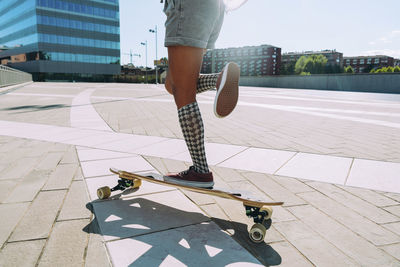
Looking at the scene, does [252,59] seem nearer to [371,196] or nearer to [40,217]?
[371,196]

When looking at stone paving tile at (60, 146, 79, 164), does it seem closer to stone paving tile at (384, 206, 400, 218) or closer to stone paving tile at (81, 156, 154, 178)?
stone paving tile at (81, 156, 154, 178)

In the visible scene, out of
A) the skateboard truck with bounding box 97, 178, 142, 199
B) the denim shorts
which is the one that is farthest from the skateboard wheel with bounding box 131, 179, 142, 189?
the denim shorts

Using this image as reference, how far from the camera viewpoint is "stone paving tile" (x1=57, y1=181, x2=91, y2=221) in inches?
69.1

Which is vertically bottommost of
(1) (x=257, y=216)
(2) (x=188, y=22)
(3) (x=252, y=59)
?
(1) (x=257, y=216)

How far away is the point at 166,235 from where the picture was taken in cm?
153

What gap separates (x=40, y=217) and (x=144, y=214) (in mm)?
658

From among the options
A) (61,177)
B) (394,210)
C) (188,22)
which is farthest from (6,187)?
(394,210)

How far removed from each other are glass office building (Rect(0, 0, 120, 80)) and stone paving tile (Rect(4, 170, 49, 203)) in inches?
2389

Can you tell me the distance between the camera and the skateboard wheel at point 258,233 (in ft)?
4.73

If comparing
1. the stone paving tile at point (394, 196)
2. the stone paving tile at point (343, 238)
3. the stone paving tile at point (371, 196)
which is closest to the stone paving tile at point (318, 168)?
the stone paving tile at point (371, 196)

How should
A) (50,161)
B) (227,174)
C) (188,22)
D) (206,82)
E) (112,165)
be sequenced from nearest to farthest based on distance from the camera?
(188,22) < (206,82) < (227,174) < (112,165) < (50,161)

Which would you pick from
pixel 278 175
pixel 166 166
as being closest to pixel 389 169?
pixel 278 175

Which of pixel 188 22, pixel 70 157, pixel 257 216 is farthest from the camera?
pixel 70 157

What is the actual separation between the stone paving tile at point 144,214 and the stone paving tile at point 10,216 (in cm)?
46
